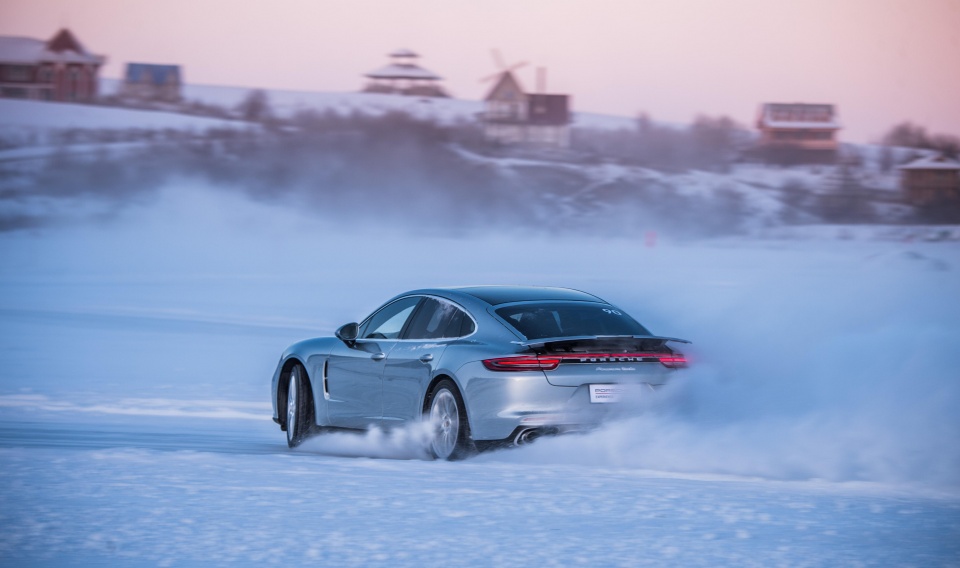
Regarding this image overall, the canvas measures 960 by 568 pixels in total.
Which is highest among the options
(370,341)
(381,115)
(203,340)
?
(381,115)

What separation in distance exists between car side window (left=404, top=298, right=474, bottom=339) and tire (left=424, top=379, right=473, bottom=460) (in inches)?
17.4

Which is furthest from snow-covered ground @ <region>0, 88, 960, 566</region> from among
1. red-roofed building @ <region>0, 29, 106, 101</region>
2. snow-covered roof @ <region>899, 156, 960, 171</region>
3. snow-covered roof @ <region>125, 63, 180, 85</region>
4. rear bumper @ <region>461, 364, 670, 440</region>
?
red-roofed building @ <region>0, 29, 106, 101</region>

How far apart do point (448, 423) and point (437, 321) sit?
931 mm

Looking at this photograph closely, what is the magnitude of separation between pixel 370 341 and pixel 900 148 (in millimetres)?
159427

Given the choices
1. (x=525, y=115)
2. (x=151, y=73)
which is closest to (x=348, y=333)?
(x=525, y=115)

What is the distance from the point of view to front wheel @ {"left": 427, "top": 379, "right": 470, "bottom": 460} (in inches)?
341

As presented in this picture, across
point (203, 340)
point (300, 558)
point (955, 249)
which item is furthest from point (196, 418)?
point (955, 249)

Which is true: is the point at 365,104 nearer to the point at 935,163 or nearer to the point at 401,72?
the point at 401,72

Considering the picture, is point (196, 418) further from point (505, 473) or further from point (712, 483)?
point (712, 483)

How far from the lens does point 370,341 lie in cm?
998

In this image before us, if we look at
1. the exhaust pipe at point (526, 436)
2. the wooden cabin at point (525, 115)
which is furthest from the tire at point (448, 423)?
the wooden cabin at point (525, 115)

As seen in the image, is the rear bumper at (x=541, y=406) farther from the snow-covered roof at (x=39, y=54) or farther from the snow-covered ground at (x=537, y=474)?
the snow-covered roof at (x=39, y=54)

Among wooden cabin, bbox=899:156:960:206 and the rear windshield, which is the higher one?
wooden cabin, bbox=899:156:960:206

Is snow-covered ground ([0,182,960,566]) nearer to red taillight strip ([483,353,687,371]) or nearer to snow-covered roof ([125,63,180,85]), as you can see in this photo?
red taillight strip ([483,353,687,371])
